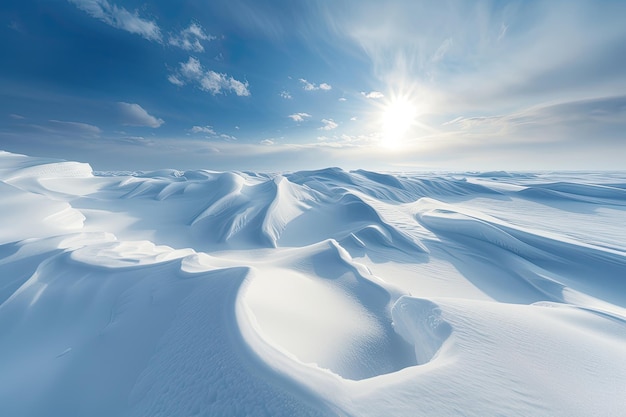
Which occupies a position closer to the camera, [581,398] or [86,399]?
[581,398]

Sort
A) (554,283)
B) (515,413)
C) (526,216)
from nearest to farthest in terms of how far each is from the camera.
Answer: (515,413), (554,283), (526,216)

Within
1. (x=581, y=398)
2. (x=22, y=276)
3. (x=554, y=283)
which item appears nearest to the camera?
(x=581, y=398)

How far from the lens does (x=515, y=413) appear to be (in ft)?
6.29

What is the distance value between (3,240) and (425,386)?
10475 millimetres

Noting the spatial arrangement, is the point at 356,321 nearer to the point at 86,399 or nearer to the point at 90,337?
the point at 86,399

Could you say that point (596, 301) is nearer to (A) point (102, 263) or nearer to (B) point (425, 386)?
(B) point (425, 386)

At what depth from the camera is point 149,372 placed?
8.00ft

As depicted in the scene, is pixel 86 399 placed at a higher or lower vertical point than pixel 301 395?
lower

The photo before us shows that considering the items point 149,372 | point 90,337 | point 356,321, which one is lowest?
point 356,321

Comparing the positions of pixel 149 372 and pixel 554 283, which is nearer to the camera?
pixel 149 372

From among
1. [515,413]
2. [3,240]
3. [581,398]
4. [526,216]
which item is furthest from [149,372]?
[526,216]

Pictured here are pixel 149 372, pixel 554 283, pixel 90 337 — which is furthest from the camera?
pixel 554 283

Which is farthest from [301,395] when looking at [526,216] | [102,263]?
[526,216]

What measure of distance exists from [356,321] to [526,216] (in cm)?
2150
